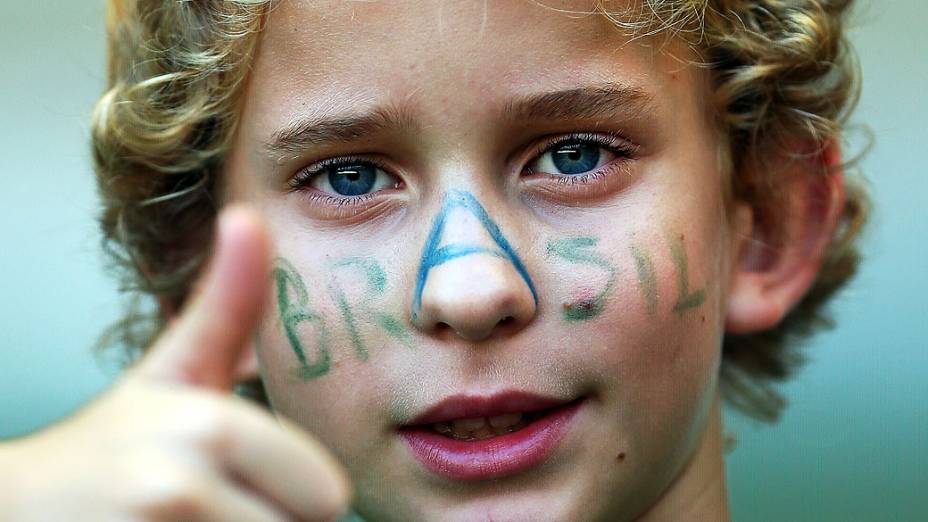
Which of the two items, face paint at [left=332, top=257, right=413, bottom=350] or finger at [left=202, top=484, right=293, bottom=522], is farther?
face paint at [left=332, top=257, right=413, bottom=350]

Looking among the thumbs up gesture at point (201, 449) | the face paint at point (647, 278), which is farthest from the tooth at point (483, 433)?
the thumbs up gesture at point (201, 449)

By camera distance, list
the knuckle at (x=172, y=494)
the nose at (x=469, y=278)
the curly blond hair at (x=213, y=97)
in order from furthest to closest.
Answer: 1. the curly blond hair at (x=213, y=97)
2. the nose at (x=469, y=278)
3. the knuckle at (x=172, y=494)

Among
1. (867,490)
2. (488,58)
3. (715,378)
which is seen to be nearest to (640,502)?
(715,378)

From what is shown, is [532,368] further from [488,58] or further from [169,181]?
[169,181]

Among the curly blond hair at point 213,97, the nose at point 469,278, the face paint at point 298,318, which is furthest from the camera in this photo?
the curly blond hair at point 213,97

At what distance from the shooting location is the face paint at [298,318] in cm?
119

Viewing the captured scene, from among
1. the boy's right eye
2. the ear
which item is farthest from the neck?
the boy's right eye

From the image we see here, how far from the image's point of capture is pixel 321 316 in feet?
3.90

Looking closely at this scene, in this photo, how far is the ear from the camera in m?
1.41

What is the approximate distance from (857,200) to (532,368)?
32.1 inches

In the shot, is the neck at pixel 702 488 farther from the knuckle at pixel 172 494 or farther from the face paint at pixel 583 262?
the knuckle at pixel 172 494

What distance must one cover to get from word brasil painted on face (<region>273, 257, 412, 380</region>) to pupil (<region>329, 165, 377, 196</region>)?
0.29 ft

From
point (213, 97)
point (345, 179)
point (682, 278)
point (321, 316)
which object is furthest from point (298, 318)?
point (682, 278)

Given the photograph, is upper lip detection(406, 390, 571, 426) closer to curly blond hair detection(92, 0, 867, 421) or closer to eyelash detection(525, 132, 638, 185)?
eyelash detection(525, 132, 638, 185)
